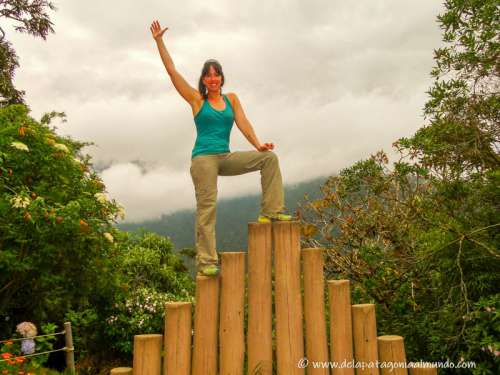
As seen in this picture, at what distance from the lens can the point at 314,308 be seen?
3670 mm

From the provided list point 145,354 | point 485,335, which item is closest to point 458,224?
point 485,335

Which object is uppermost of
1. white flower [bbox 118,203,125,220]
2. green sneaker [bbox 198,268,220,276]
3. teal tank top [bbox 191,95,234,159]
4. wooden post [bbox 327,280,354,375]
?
teal tank top [bbox 191,95,234,159]

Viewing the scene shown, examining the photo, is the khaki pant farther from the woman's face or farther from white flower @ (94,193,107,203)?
white flower @ (94,193,107,203)

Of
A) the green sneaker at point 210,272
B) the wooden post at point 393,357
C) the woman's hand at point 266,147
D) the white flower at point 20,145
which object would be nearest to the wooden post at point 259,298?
the green sneaker at point 210,272

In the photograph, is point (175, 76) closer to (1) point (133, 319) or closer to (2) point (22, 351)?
(2) point (22, 351)

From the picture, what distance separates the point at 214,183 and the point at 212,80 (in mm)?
1023

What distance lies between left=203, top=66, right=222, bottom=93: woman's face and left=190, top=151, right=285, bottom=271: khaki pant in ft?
2.27

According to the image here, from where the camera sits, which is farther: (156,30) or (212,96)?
(212,96)

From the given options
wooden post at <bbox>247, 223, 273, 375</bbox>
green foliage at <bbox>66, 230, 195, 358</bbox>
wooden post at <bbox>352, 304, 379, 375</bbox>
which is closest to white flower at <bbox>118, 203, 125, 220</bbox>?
green foliage at <bbox>66, 230, 195, 358</bbox>

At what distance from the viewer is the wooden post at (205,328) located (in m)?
3.60

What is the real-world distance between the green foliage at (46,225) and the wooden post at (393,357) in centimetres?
351

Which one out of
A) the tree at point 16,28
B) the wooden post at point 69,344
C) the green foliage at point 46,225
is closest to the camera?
the green foliage at point 46,225

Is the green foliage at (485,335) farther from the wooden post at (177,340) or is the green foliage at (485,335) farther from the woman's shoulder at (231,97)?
the woman's shoulder at (231,97)

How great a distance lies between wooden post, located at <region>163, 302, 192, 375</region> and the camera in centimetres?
360
